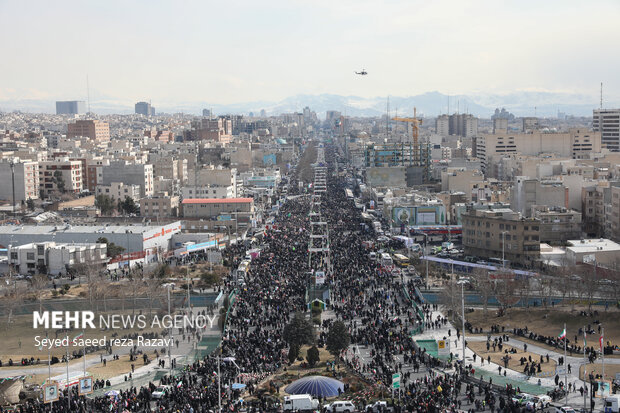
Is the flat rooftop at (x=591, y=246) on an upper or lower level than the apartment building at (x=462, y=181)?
lower

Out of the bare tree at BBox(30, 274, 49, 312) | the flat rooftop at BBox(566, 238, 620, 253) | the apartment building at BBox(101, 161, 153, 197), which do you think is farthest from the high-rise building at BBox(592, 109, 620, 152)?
the bare tree at BBox(30, 274, 49, 312)

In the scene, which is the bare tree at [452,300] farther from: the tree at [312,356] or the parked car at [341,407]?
the parked car at [341,407]

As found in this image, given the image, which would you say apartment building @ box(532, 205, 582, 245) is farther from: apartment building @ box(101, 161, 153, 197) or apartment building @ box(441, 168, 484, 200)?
apartment building @ box(101, 161, 153, 197)

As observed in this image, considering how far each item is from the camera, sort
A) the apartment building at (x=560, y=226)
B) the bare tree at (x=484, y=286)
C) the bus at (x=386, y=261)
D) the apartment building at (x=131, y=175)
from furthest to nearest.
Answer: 1. the apartment building at (x=131, y=175)
2. the apartment building at (x=560, y=226)
3. the bus at (x=386, y=261)
4. the bare tree at (x=484, y=286)

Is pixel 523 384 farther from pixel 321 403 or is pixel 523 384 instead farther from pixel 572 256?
pixel 572 256

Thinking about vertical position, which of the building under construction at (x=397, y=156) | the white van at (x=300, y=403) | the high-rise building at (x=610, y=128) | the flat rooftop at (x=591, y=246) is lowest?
the white van at (x=300, y=403)

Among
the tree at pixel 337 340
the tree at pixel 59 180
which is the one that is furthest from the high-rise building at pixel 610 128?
the tree at pixel 337 340

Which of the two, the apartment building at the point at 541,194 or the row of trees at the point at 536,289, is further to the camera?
the apartment building at the point at 541,194
